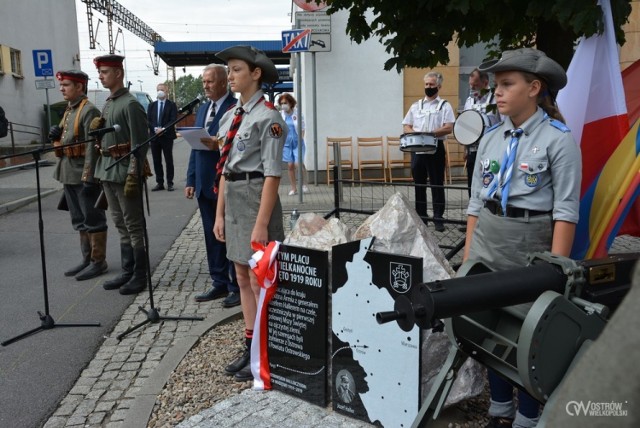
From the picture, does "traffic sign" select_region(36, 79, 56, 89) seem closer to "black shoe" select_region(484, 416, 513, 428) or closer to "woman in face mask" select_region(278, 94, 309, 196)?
"woman in face mask" select_region(278, 94, 309, 196)

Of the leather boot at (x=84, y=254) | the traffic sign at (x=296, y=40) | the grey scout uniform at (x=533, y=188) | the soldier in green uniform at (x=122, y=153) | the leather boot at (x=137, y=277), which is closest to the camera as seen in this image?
the grey scout uniform at (x=533, y=188)

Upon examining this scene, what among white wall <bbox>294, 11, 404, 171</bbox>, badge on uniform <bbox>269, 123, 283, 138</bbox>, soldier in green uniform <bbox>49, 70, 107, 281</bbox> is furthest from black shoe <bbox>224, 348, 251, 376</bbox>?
white wall <bbox>294, 11, 404, 171</bbox>

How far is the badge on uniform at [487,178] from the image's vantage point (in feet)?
9.98

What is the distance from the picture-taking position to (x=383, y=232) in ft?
12.0

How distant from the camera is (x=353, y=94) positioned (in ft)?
46.6

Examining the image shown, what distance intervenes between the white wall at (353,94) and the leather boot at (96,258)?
7.69 m

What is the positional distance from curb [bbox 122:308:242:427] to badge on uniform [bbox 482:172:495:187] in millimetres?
2259

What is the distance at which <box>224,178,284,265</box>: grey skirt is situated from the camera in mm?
4012

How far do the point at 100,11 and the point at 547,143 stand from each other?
2391 inches

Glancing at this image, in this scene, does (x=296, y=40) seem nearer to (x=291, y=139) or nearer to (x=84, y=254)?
(x=291, y=139)

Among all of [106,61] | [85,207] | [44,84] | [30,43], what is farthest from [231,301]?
[30,43]

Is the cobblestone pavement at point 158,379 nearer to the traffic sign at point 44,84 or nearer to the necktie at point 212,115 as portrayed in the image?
the necktie at point 212,115

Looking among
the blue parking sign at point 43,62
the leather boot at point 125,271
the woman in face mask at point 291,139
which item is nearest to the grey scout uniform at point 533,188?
the leather boot at point 125,271

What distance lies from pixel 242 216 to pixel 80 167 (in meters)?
3.62
